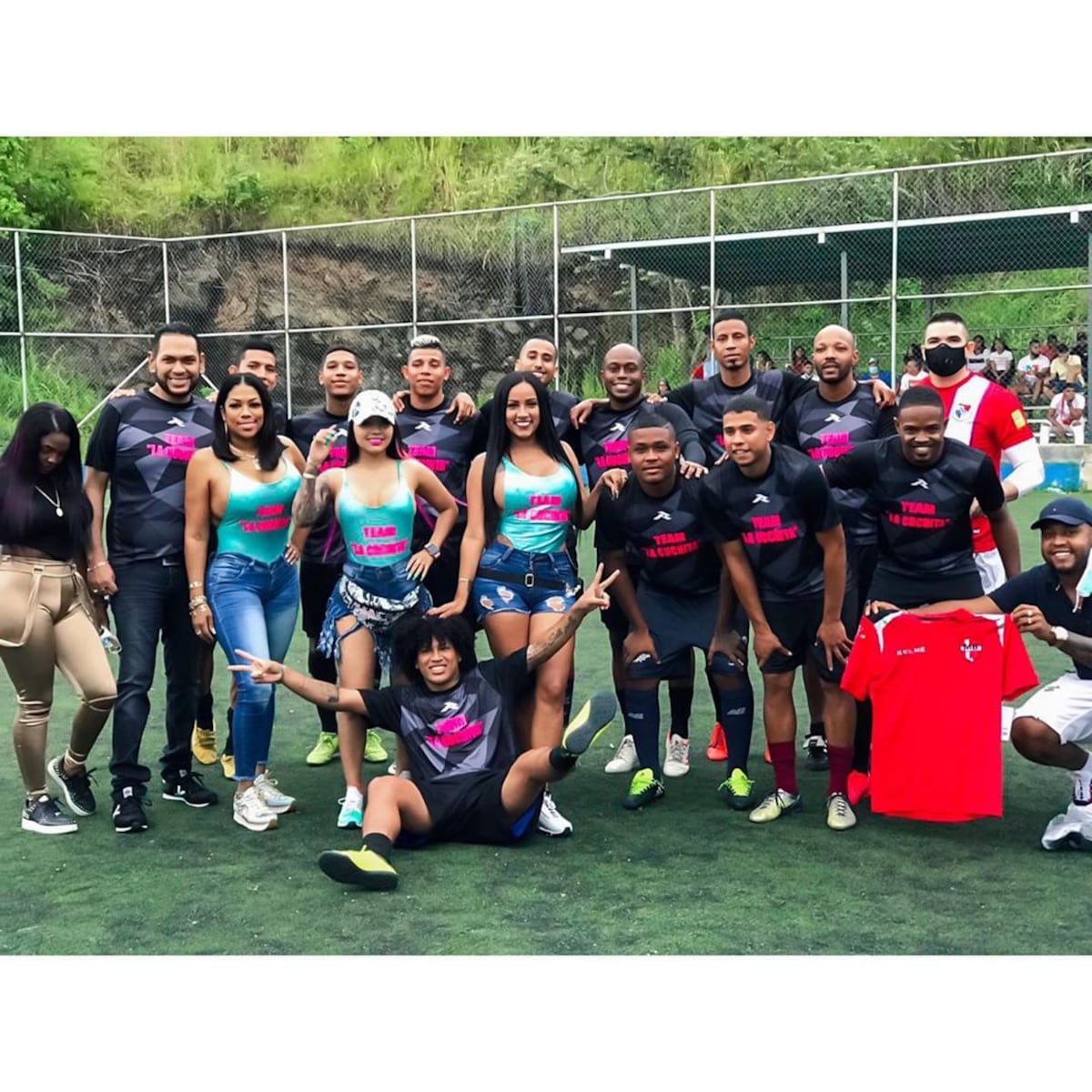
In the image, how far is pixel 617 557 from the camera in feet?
18.1

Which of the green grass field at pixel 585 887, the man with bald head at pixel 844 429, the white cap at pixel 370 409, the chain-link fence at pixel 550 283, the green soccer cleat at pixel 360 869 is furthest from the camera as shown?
the chain-link fence at pixel 550 283

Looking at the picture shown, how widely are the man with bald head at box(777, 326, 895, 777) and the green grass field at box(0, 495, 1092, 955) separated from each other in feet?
2.81

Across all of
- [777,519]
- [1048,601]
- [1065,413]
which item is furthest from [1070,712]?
[1065,413]

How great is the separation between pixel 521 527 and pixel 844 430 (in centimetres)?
151

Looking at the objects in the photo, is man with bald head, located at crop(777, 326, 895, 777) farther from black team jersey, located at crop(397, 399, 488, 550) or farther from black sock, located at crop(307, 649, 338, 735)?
black sock, located at crop(307, 649, 338, 735)

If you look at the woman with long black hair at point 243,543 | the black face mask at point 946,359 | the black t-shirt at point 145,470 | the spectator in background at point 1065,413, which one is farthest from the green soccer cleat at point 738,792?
the spectator in background at point 1065,413

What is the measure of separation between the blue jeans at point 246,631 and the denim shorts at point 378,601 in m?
0.30

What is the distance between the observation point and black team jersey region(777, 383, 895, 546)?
5.61 metres

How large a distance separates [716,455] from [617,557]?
81 cm

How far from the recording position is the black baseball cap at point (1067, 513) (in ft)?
15.6

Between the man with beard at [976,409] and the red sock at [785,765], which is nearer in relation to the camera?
the red sock at [785,765]

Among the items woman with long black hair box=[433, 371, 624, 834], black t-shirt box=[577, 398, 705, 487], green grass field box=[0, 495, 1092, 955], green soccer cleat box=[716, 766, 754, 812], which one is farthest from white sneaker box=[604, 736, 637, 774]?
black t-shirt box=[577, 398, 705, 487]

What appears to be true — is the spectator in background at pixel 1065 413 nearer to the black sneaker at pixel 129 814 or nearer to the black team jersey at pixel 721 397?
the black team jersey at pixel 721 397

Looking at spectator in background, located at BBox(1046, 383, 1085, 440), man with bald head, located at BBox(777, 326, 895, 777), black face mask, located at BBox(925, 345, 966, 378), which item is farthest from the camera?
spectator in background, located at BBox(1046, 383, 1085, 440)
